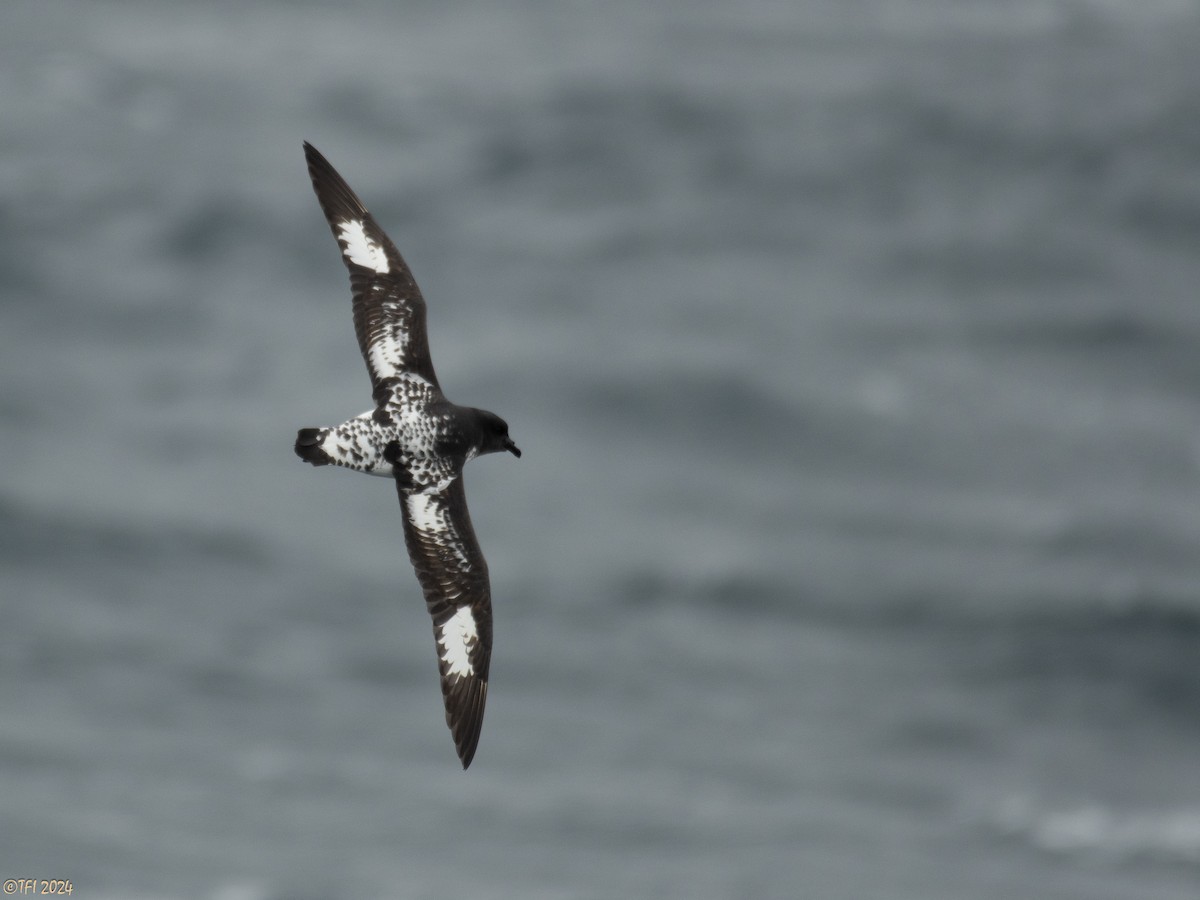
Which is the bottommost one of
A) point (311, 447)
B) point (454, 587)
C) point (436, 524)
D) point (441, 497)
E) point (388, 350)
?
point (454, 587)

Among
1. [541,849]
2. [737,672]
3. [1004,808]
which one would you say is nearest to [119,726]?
[541,849]

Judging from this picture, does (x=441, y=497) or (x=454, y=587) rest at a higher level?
(x=441, y=497)

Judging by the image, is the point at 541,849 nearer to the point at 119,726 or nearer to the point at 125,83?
the point at 119,726

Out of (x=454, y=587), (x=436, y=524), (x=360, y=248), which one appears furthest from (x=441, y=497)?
(x=360, y=248)

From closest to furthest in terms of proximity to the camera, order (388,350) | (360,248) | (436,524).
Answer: (436,524)
(388,350)
(360,248)

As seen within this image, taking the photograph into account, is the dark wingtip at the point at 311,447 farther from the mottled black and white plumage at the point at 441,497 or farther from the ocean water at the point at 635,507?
the ocean water at the point at 635,507

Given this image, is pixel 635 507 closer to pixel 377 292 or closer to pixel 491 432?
pixel 377 292

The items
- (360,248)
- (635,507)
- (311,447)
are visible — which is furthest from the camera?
(635,507)
